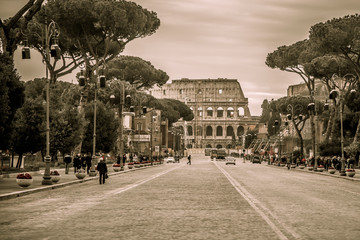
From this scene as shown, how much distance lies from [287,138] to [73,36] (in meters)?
58.0

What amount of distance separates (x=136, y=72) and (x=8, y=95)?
46642 millimetres

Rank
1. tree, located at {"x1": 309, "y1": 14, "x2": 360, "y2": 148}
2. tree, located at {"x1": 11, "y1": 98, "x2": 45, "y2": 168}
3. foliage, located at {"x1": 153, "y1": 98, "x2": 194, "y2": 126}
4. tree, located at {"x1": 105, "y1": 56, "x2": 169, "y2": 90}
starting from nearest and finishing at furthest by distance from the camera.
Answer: tree, located at {"x1": 11, "y1": 98, "x2": 45, "y2": 168} < tree, located at {"x1": 309, "y1": 14, "x2": 360, "y2": 148} < tree, located at {"x1": 105, "y1": 56, "x2": 169, "y2": 90} < foliage, located at {"x1": 153, "y1": 98, "x2": 194, "y2": 126}

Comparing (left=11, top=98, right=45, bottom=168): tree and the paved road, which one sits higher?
(left=11, top=98, right=45, bottom=168): tree

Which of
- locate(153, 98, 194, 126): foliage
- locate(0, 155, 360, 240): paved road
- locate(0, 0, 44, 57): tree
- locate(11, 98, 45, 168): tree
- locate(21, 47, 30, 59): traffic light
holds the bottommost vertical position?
locate(0, 155, 360, 240): paved road

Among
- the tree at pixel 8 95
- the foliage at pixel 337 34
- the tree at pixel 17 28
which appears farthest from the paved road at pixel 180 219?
the foliage at pixel 337 34

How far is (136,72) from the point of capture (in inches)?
3034

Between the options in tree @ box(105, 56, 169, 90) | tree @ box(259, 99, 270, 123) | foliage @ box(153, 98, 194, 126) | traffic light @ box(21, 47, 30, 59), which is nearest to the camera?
traffic light @ box(21, 47, 30, 59)

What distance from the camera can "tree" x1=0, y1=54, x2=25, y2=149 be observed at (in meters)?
28.6

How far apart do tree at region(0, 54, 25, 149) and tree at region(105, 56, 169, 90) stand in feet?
148

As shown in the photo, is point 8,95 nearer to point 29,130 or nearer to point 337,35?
point 29,130

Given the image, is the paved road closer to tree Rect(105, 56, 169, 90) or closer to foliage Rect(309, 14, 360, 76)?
foliage Rect(309, 14, 360, 76)

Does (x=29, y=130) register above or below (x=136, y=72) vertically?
below

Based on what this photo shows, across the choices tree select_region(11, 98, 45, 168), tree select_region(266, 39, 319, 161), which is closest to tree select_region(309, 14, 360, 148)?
tree select_region(266, 39, 319, 161)

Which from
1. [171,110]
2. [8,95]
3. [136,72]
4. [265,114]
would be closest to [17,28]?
[8,95]
